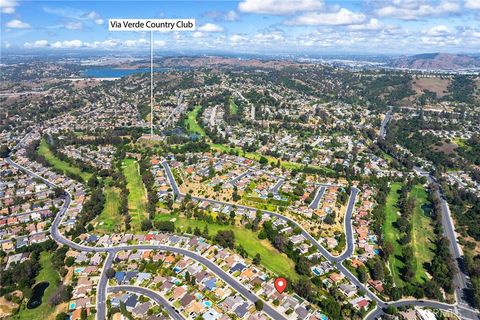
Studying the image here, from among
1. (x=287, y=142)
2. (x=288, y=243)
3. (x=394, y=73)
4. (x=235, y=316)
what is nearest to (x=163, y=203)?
(x=288, y=243)

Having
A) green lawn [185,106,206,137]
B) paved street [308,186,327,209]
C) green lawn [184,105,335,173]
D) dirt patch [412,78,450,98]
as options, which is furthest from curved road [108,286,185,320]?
dirt patch [412,78,450,98]

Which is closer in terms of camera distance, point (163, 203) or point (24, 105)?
point (163, 203)

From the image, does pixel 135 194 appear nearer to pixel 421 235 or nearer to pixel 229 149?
pixel 229 149

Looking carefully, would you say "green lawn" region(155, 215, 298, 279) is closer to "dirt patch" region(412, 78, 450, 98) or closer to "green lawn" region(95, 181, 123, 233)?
"green lawn" region(95, 181, 123, 233)

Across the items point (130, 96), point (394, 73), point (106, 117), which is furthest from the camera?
point (394, 73)

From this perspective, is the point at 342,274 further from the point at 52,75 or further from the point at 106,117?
the point at 52,75

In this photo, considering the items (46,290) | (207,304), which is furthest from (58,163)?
(207,304)
